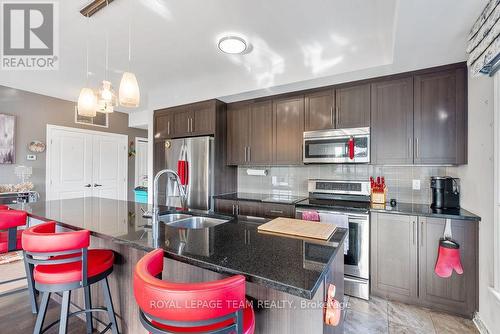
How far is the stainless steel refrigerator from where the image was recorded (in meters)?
3.48

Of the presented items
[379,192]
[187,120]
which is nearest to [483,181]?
[379,192]

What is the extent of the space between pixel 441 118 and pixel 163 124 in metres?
3.86

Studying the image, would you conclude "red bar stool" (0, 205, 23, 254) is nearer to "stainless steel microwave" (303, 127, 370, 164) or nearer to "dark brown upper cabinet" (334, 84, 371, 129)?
"stainless steel microwave" (303, 127, 370, 164)

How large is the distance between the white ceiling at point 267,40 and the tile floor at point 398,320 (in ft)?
7.72

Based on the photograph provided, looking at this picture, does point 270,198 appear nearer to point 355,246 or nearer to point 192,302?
point 355,246

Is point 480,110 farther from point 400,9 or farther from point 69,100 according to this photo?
point 69,100

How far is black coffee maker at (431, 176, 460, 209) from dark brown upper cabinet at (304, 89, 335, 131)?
1.25 metres

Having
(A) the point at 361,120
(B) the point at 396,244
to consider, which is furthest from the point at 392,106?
(B) the point at 396,244

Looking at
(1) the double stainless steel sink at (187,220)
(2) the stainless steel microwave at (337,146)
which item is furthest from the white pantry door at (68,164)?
(2) the stainless steel microwave at (337,146)

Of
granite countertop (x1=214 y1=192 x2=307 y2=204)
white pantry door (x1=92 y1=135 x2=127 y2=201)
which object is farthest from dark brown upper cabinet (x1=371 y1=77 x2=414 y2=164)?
white pantry door (x1=92 y1=135 x2=127 y2=201)

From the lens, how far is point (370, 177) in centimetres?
286

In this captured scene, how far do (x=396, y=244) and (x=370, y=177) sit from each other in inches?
34.1

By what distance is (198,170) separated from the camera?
11.7 ft

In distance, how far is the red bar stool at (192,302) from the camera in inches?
29.7
